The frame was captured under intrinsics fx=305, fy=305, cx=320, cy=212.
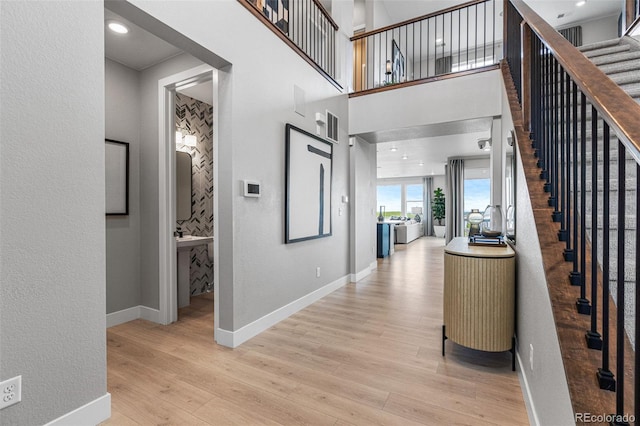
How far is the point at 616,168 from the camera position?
6.78ft

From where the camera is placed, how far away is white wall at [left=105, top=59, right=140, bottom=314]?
10.0ft

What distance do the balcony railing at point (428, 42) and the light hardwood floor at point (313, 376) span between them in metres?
3.38

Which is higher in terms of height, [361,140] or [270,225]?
[361,140]

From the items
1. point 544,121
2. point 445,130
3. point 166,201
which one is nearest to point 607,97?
point 544,121

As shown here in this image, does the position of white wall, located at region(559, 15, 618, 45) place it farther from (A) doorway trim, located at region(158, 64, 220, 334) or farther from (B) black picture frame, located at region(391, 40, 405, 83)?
(A) doorway trim, located at region(158, 64, 220, 334)

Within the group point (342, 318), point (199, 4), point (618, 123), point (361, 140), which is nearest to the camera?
point (618, 123)

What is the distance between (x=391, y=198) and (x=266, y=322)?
40.8ft

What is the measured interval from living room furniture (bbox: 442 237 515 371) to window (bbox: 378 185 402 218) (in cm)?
1218

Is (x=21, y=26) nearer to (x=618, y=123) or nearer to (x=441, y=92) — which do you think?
(x=618, y=123)

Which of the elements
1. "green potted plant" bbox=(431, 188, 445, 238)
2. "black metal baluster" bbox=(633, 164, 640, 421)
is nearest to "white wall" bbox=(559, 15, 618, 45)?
"green potted plant" bbox=(431, 188, 445, 238)

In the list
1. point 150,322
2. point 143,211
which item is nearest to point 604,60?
point 143,211

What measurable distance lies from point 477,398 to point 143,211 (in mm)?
3378

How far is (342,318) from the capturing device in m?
3.15

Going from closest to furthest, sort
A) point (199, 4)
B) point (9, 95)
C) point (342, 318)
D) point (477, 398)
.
A: point (9, 95) < point (477, 398) < point (199, 4) < point (342, 318)
